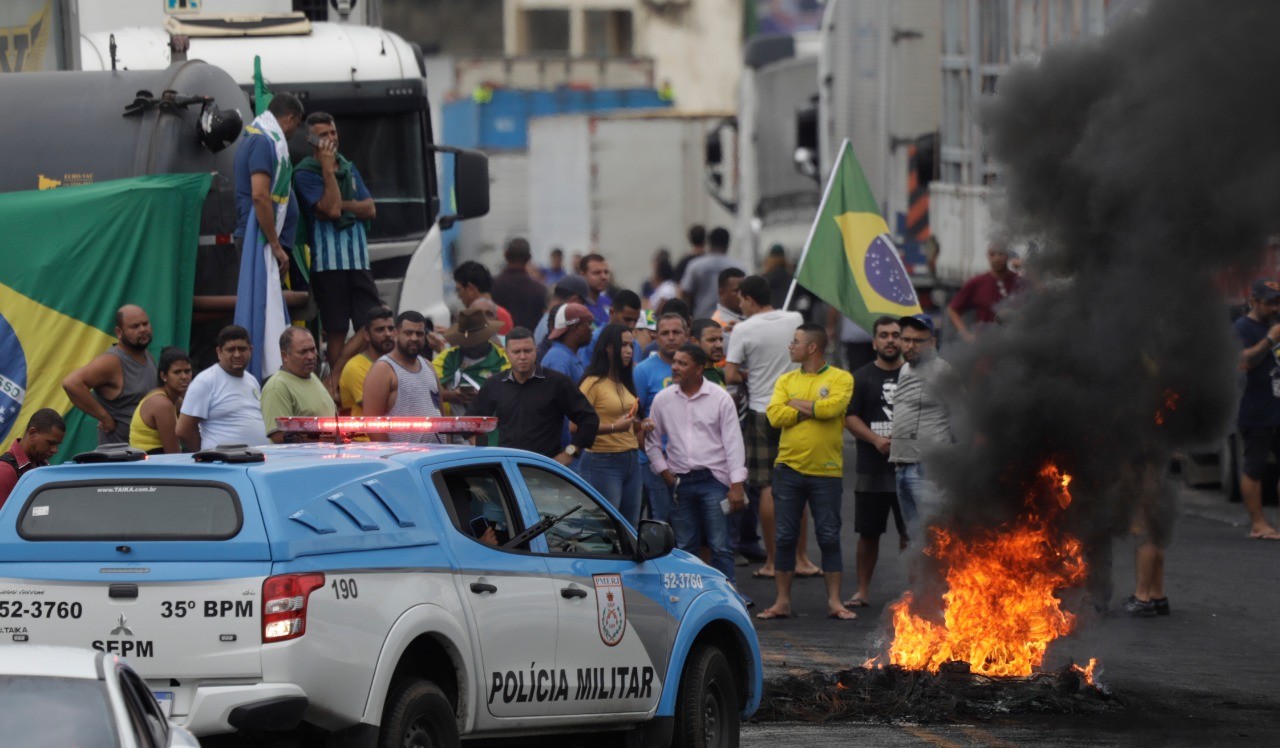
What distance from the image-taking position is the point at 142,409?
35.9 feet

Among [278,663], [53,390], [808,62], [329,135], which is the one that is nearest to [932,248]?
[808,62]

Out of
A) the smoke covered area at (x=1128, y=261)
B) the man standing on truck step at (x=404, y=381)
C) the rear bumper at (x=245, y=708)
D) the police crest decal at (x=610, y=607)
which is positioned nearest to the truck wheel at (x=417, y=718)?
the rear bumper at (x=245, y=708)

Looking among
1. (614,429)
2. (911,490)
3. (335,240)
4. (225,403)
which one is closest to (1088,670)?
(911,490)

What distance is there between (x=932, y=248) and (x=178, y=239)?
40.6 ft

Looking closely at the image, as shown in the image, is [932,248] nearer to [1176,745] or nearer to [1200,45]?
[1200,45]

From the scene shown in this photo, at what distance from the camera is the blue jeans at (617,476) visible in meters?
12.9

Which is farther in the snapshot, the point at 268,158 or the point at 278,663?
the point at 268,158

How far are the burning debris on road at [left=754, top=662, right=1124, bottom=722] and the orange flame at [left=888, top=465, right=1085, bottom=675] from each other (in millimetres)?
360

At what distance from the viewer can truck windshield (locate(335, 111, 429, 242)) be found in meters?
17.2

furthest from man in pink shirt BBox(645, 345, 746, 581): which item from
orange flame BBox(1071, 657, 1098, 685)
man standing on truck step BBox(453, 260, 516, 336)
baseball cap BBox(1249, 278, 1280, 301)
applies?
baseball cap BBox(1249, 278, 1280, 301)

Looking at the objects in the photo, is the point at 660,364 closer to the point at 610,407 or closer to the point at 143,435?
the point at 610,407

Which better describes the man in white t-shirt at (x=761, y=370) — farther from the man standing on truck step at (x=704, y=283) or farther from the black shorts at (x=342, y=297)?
the man standing on truck step at (x=704, y=283)

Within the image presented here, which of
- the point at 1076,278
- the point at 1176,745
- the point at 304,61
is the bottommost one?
the point at 1176,745

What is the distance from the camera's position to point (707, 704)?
8.89 metres
